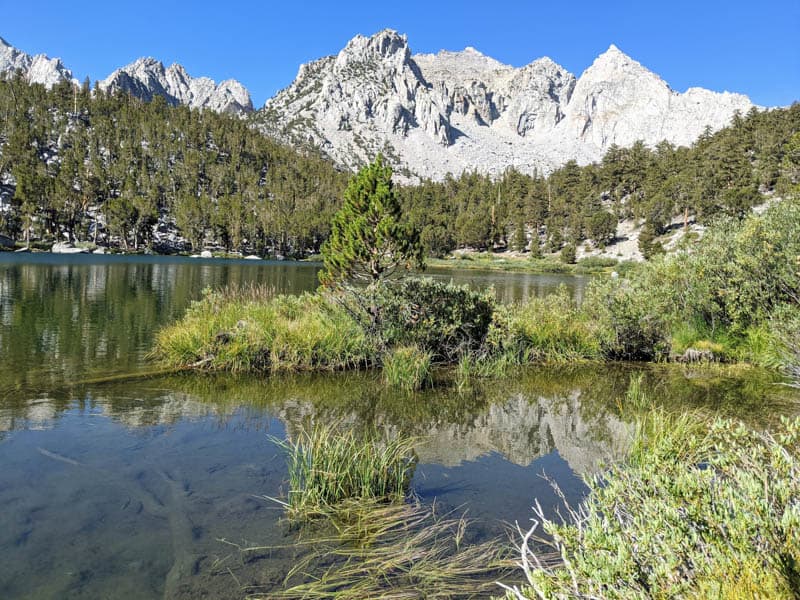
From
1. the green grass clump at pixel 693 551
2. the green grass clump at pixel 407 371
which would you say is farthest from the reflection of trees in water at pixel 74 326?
the green grass clump at pixel 693 551

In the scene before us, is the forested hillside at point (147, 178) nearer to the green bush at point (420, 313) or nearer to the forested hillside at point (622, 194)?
the forested hillside at point (622, 194)

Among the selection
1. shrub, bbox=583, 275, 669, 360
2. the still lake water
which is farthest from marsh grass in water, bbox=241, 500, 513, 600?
shrub, bbox=583, 275, 669, 360

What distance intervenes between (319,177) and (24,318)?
481 ft

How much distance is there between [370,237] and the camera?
54.6 feet

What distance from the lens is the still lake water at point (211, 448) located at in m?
5.45

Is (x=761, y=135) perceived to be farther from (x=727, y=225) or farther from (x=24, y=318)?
(x=24, y=318)

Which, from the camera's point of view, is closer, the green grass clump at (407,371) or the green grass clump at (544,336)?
the green grass clump at (407,371)

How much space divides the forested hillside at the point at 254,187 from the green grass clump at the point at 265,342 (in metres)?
82.2

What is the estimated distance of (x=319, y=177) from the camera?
6378 inches

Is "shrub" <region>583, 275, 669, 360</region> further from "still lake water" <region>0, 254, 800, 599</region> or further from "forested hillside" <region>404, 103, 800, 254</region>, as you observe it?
"forested hillside" <region>404, 103, 800, 254</region>

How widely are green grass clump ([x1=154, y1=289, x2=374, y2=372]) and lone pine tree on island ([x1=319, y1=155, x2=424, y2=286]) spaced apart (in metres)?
1.46

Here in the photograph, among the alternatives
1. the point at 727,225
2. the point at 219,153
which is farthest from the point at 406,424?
the point at 219,153

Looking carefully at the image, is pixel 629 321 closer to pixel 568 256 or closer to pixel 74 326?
pixel 74 326

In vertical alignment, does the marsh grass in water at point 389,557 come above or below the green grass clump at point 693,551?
below
